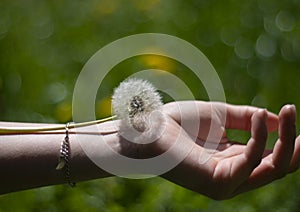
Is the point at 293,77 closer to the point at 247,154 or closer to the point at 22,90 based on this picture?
the point at 22,90

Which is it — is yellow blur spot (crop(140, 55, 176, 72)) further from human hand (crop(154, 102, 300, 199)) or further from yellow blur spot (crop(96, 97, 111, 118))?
human hand (crop(154, 102, 300, 199))

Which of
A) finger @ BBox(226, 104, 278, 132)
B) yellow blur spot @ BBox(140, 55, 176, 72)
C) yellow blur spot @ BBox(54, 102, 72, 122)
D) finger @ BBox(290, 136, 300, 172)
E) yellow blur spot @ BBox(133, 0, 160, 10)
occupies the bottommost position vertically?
finger @ BBox(290, 136, 300, 172)

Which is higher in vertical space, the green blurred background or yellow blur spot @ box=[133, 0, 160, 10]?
yellow blur spot @ box=[133, 0, 160, 10]

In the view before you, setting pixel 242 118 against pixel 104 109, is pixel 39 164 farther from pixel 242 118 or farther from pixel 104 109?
pixel 104 109

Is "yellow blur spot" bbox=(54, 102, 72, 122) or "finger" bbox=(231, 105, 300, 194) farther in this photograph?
"yellow blur spot" bbox=(54, 102, 72, 122)

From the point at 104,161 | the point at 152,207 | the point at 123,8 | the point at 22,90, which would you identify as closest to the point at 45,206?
the point at 152,207

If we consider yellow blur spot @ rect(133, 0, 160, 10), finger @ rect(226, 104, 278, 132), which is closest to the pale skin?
finger @ rect(226, 104, 278, 132)

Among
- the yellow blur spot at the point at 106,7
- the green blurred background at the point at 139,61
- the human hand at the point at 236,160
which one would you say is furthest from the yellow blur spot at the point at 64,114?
the yellow blur spot at the point at 106,7

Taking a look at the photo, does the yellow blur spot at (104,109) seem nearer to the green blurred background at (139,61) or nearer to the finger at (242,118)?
the green blurred background at (139,61)
